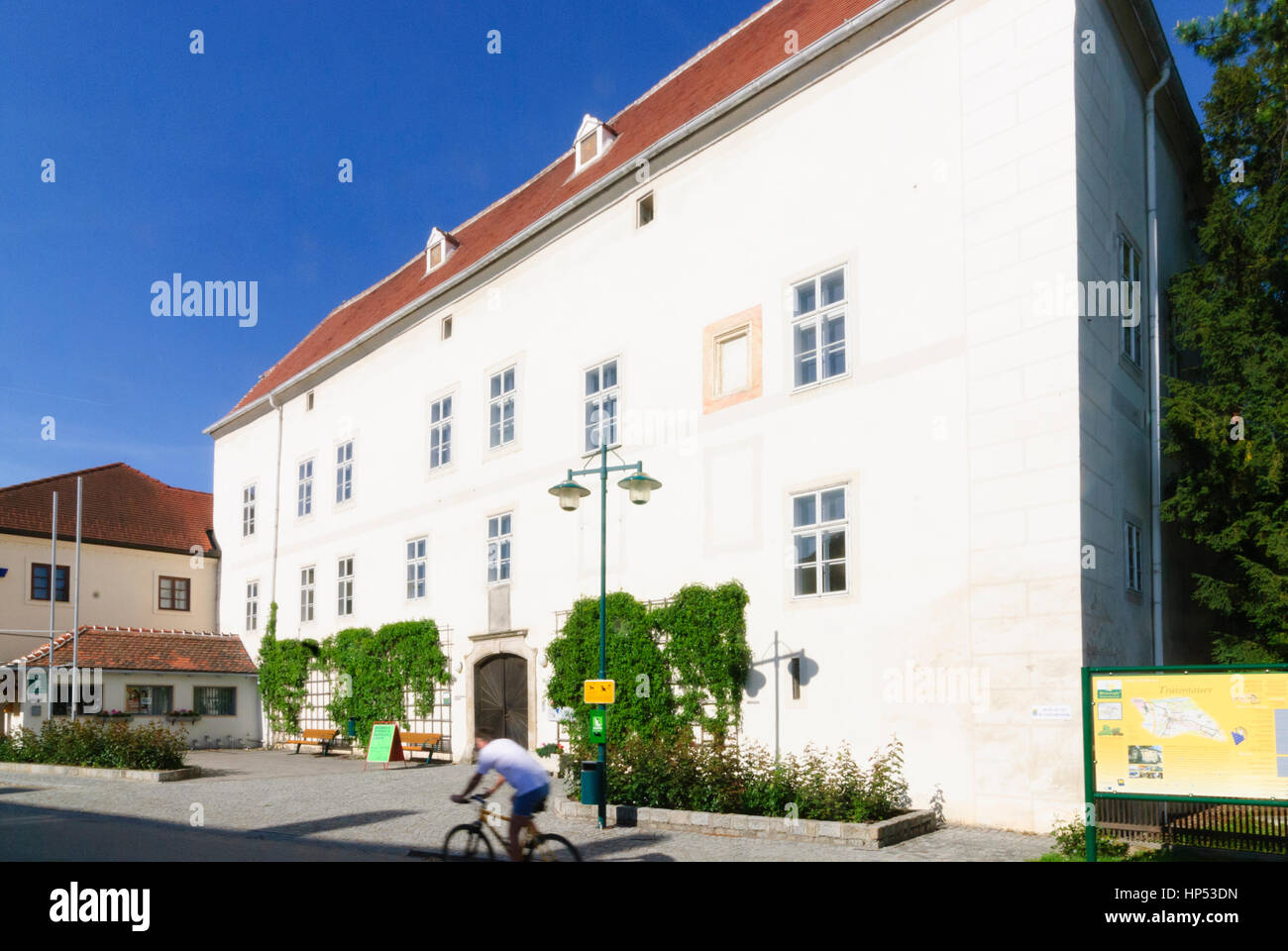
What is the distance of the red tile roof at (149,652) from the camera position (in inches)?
1203

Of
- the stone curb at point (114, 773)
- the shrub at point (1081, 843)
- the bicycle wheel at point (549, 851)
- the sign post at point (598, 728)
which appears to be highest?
the sign post at point (598, 728)

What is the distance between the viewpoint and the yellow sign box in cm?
959

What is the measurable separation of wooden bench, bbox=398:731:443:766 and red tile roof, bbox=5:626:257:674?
10432mm

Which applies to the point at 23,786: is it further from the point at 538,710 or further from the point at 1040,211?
the point at 1040,211

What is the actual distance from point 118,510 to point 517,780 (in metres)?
32.7

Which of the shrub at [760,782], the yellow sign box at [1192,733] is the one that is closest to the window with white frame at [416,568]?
the shrub at [760,782]

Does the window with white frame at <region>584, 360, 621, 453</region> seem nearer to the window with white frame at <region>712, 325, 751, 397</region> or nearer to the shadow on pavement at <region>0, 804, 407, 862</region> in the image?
the window with white frame at <region>712, 325, 751, 397</region>

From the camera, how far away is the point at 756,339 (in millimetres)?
18328

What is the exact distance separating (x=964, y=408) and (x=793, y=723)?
17.3 ft

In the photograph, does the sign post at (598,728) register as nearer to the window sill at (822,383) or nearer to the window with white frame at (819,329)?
the window sill at (822,383)

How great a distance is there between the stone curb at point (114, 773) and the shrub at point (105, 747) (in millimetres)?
280

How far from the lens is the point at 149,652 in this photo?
31812 millimetres

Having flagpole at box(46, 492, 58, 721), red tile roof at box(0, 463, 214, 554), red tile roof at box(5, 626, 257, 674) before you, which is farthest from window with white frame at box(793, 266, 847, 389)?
red tile roof at box(0, 463, 214, 554)
